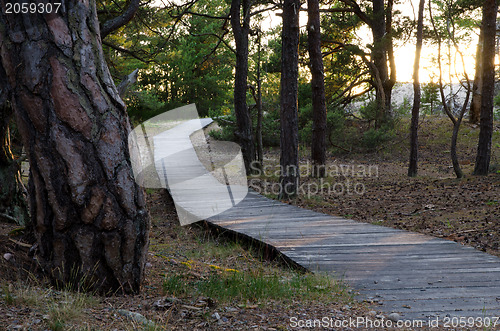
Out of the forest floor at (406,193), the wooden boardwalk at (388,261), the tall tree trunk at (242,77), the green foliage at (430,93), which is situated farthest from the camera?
the green foliage at (430,93)

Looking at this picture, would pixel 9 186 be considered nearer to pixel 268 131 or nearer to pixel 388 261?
pixel 388 261

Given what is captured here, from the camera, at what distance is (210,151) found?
20594mm

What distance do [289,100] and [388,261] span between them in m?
5.57

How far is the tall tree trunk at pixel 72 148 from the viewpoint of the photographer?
345cm

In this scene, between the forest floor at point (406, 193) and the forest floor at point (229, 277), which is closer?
the forest floor at point (229, 277)

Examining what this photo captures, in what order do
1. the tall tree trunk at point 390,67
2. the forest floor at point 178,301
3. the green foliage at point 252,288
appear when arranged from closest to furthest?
the forest floor at point 178,301
the green foliage at point 252,288
the tall tree trunk at point 390,67

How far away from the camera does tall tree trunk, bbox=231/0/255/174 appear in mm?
12820

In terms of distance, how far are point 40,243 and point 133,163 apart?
992 millimetres

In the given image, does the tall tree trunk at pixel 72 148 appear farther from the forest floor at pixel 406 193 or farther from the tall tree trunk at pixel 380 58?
the tall tree trunk at pixel 380 58

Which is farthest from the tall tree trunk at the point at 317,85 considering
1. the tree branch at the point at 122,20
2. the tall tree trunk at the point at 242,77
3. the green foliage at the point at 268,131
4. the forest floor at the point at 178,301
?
the forest floor at the point at 178,301

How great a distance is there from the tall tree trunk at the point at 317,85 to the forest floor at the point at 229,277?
2268mm

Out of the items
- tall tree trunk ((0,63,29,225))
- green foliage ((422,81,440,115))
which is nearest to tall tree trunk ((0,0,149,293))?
tall tree trunk ((0,63,29,225))

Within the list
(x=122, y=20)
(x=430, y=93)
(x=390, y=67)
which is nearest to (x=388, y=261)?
(x=122, y=20)

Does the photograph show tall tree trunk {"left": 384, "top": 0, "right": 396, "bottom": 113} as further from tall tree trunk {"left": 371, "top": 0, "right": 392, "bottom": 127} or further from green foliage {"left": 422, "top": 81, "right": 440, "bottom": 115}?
green foliage {"left": 422, "top": 81, "right": 440, "bottom": 115}
